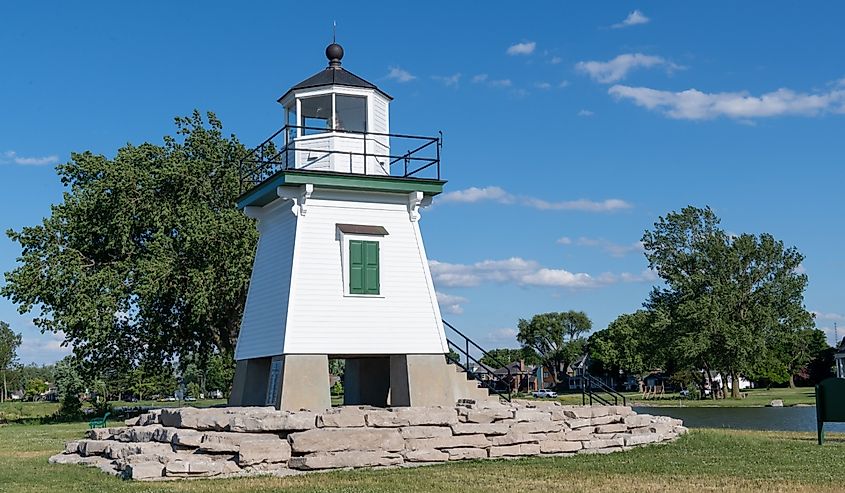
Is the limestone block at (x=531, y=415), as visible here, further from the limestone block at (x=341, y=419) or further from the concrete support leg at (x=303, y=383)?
the concrete support leg at (x=303, y=383)

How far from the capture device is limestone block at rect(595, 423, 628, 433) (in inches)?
758

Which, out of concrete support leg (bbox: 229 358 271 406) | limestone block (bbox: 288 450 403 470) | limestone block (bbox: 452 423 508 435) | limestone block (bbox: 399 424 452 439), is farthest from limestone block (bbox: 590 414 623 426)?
concrete support leg (bbox: 229 358 271 406)

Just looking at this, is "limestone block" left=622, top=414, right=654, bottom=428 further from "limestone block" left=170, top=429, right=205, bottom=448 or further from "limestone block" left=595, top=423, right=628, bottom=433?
"limestone block" left=170, top=429, right=205, bottom=448

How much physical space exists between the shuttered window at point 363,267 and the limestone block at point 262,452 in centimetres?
570

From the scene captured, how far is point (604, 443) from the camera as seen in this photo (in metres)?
18.8

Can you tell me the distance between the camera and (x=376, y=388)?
24469mm

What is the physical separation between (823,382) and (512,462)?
297 inches

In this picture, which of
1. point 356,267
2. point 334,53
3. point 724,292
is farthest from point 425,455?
point 724,292

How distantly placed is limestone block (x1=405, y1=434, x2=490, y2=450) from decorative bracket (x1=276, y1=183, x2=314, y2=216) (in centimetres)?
638

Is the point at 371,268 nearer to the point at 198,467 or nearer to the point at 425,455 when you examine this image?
the point at 425,455

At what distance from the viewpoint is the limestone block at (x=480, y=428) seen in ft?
57.2

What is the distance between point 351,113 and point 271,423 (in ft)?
28.5

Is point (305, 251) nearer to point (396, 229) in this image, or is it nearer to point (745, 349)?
point (396, 229)

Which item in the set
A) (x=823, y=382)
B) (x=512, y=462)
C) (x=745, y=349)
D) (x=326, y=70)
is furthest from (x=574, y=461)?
(x=745, y=349)
